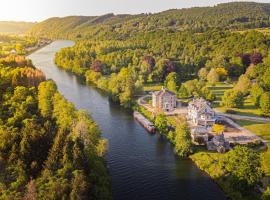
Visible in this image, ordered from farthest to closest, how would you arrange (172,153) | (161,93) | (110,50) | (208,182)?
(110,50) < (161,93) < (172,153) < (208,182)

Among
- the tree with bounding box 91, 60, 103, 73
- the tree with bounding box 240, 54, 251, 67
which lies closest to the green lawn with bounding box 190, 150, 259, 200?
the tree with bounding box 91, 60, 103, 73

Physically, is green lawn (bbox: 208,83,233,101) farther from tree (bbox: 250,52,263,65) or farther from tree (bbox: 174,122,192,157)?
tree (bbox: 174,122,192,157)

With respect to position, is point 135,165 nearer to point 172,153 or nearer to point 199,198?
point 172,153

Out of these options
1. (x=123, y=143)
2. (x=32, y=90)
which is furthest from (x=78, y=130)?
(x=32, y=90)

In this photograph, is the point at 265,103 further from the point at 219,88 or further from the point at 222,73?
the point at 222,73

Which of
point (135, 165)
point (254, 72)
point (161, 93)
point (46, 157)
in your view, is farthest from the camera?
point (254, 72)

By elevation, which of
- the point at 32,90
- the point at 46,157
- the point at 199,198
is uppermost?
the point at 32,90
